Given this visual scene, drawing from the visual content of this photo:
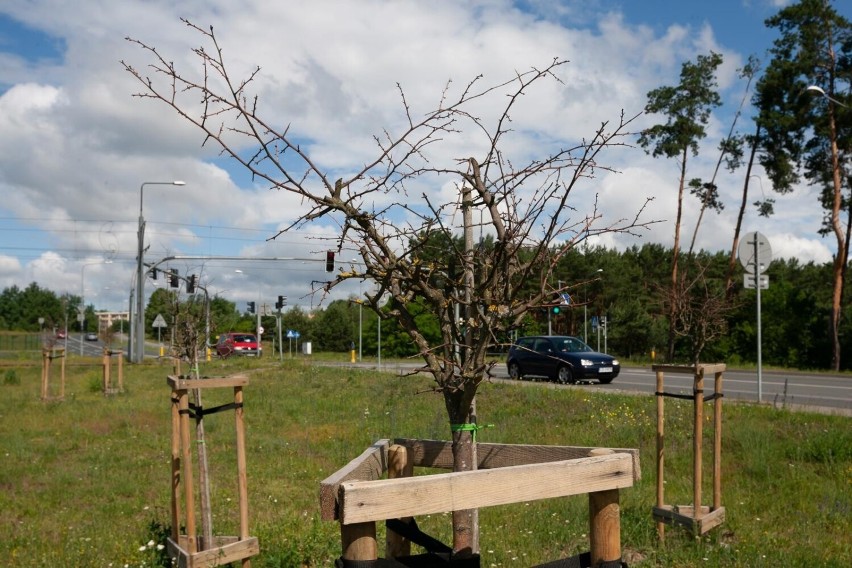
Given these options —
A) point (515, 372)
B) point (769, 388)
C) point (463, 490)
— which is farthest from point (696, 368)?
point (515, 372)

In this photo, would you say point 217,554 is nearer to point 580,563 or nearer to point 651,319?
point 580,563

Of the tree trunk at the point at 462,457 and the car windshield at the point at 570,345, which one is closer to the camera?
the tree trunk at the point at 462,457

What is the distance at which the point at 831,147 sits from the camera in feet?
106

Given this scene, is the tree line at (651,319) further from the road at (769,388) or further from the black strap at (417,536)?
the black strap at (417,536)

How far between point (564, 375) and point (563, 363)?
231 centimetres

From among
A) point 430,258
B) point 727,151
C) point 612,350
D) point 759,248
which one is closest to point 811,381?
point 759,248

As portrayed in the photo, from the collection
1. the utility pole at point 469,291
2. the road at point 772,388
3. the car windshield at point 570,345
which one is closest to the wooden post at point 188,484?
the utility pole at point 469,291

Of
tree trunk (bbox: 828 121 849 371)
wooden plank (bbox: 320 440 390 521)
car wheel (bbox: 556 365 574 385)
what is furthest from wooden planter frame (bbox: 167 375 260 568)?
tree trunk (bbox: 828 121 849 371)

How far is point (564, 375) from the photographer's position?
24.8m

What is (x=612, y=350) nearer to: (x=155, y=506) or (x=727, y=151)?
(x=727, y=151)

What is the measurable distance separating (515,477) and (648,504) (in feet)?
18.1

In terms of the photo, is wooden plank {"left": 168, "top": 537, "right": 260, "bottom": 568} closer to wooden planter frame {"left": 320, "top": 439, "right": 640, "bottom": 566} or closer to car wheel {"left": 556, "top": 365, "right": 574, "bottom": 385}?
wooden planter frame {"left": 320, "top": 439, "right": 640, "bottom": 566}

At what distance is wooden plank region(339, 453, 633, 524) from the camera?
267 centimetres

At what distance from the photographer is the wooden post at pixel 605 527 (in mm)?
3166
